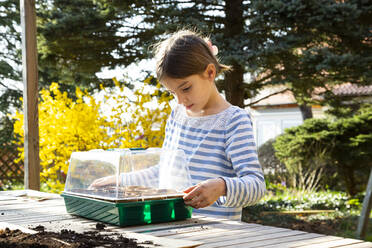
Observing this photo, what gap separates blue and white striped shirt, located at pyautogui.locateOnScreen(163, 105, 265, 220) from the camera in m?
1.42

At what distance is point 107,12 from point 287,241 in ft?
15.3

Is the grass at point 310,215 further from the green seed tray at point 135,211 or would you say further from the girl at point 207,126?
the green seed tray at point 135,211

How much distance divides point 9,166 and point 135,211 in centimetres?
884

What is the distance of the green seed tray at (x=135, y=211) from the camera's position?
1.23 meters

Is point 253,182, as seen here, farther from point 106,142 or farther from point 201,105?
point 106,142

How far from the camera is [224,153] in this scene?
5.41ft

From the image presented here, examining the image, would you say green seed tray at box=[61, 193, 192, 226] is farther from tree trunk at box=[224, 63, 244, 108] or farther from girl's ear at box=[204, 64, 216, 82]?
tree trunk at box=[224, 63, 244, 108]

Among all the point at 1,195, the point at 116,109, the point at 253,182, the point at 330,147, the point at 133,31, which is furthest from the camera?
the point at 330,147

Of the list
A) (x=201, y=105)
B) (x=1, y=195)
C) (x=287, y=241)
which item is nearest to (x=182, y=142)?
(x=201, y=105)

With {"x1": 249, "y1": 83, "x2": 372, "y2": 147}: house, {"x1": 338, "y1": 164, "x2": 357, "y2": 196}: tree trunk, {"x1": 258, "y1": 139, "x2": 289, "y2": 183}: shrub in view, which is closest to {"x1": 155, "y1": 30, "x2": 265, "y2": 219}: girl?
{"x1": 338, "y1": 164, "x2": 357, "y2": 196}: tree trunk

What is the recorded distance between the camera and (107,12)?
5.20 meters

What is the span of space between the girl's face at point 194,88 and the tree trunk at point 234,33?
11.3ft

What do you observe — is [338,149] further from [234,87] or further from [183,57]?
[183,57]

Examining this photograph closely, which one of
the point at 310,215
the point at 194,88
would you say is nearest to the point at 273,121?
the point at 310,215
